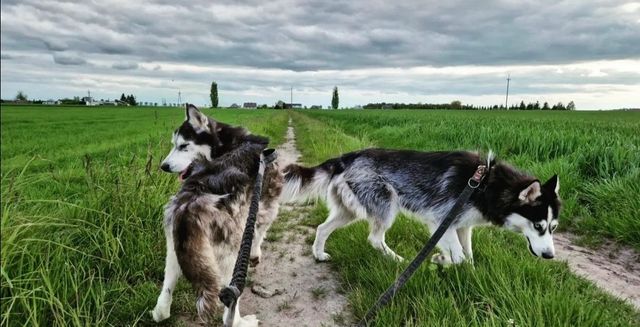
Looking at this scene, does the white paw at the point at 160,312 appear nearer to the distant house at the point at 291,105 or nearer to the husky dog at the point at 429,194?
the husky dog at the point at 429,194

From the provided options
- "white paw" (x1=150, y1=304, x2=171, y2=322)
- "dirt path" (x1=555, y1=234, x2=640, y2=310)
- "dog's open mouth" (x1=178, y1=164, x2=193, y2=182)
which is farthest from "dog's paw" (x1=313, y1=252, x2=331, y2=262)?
"dirt path" (x1=555, y1=234, x2=640, y2=310)

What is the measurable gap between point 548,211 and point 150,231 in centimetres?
412

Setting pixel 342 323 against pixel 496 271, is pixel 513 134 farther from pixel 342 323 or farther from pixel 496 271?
pixel 342 323

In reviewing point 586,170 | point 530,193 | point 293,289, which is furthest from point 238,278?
point 586,170

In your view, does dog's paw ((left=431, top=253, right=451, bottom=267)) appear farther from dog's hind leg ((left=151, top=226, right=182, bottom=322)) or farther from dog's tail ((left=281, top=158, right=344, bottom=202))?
dog's hind leg ((left=151, top=226, right=182, bottom=322))

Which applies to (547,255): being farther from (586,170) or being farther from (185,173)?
(586,170)

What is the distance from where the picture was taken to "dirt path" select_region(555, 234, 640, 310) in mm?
3740

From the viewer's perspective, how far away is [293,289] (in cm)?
379

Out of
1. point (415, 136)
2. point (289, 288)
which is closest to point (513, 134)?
point (415, 136)

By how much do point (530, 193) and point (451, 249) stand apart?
94 centimetres

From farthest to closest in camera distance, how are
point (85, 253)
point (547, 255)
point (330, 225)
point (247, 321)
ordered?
1. point (330, 225)
2. point (547, 255)
3. point (85, 253)
4. point (247, 321)

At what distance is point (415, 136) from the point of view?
14172 millimetres

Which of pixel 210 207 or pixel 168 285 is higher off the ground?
pixel 210 207

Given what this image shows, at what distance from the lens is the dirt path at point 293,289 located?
328 centimetres
